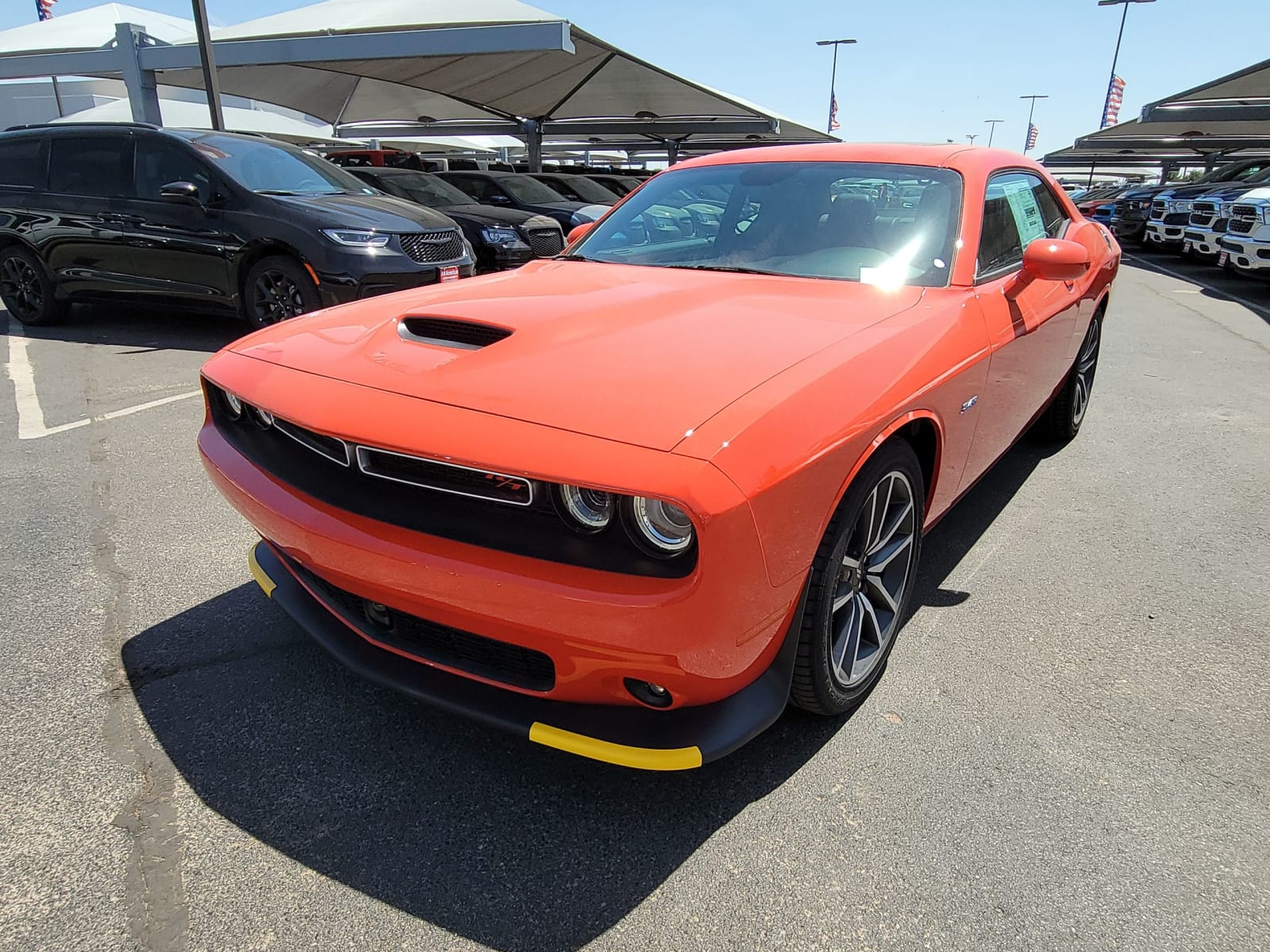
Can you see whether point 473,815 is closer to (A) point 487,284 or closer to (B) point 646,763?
(B) point 646,763

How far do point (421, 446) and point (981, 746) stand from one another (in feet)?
5.38

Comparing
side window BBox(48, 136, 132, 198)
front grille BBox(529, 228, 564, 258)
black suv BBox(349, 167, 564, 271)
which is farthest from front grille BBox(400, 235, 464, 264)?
side window BBox(48, 136, 132, 198)

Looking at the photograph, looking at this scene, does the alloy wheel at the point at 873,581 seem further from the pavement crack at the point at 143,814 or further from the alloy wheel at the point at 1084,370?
the alloy wheel at the point at 1084,370

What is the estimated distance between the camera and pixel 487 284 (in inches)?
115

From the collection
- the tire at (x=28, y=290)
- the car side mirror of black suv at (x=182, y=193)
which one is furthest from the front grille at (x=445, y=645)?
the tire at (x=28, y=290)

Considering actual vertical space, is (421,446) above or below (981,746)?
above

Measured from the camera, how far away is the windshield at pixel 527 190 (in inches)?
503

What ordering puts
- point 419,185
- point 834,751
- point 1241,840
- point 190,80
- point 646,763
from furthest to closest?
point 190,80
point 419,185
point 834,751
point 1241,840
point 646,763

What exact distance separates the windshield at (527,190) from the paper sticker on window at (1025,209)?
974 centimetres

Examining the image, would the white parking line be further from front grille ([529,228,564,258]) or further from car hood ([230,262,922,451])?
front grille ([529,228,564,258])

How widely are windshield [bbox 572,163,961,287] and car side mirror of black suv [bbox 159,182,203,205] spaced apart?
4513 mm

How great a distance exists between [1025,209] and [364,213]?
16.7ft

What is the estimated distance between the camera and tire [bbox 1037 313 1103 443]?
14.7ft

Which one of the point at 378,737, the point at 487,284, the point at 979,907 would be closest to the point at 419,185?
the point at 487,284
